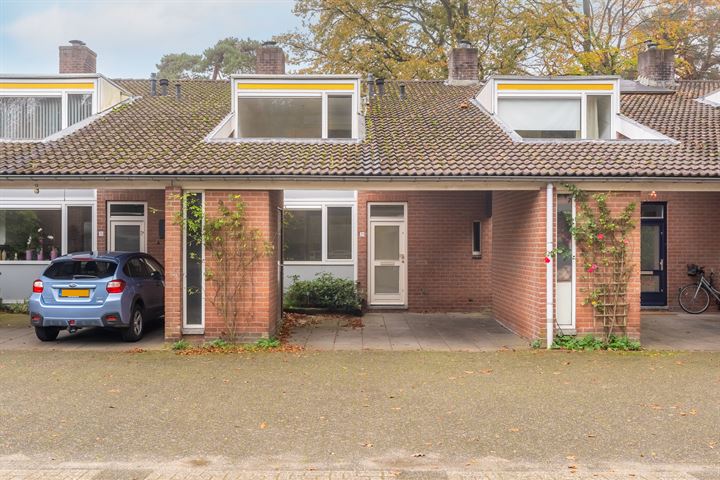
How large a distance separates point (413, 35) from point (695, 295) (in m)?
15.2

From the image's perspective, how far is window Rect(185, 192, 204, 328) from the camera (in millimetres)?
10242

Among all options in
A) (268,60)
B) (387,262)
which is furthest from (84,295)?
(268,60)

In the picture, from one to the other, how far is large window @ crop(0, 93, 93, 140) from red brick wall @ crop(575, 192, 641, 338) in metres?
11.3

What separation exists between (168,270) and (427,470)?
654 cm

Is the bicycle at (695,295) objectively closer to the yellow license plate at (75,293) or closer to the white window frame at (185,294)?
the white window frame at (185,294)

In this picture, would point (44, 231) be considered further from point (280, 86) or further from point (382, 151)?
point (382, 151)

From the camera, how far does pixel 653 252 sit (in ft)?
49.2

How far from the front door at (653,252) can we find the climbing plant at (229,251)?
9830 millimetres

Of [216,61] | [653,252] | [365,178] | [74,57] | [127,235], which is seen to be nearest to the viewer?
[365,178]

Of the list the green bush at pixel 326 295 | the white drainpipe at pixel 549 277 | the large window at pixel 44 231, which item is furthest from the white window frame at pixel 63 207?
the white drainpipe at pixel 549 277

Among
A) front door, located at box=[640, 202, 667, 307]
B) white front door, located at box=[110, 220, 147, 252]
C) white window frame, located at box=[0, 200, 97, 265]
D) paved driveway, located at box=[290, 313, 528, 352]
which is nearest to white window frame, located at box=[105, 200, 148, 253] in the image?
white front door, located at box=[110, 220, 147, 252]

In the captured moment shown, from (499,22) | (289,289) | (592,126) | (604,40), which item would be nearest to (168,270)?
(289,289)

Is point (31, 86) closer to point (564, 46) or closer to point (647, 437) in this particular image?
point (647, 437)

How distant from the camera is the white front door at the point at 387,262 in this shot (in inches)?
602
